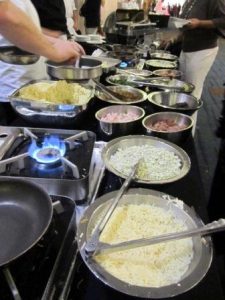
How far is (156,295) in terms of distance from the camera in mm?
475

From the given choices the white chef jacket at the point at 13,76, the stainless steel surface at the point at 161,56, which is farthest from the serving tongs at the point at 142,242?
the stainless steel surface at the point at 161,56

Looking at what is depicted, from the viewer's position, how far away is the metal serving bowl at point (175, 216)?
1.59 ft

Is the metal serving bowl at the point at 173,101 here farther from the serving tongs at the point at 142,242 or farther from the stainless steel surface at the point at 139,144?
the serving tongs at the point at 142,242

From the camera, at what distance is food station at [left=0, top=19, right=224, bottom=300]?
0.50m

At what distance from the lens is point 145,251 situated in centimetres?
58

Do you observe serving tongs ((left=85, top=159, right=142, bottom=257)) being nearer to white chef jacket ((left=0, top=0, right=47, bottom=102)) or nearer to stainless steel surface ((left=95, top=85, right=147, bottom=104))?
stainless steel surface ((left=95, top=85, right=147, bottom=104))

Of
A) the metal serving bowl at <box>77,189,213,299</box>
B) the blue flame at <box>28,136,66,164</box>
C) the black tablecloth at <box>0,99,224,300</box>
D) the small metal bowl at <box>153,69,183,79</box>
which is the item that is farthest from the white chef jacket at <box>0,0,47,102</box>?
the metal serving bowl at <box>77,189,213,299</box>

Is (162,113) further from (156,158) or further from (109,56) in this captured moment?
(109,56)

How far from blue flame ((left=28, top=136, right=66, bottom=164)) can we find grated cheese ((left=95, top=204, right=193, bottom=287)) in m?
0.23

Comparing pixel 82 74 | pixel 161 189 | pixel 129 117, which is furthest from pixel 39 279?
pixel 82 74

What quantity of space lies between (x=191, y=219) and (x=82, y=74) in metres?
0.93

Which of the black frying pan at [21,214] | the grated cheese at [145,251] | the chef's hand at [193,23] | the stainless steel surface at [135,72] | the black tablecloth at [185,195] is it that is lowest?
the black tablecloth at [185,195]

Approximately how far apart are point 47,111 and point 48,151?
30 centimetres

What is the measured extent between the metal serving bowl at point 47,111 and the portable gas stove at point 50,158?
15 cm
